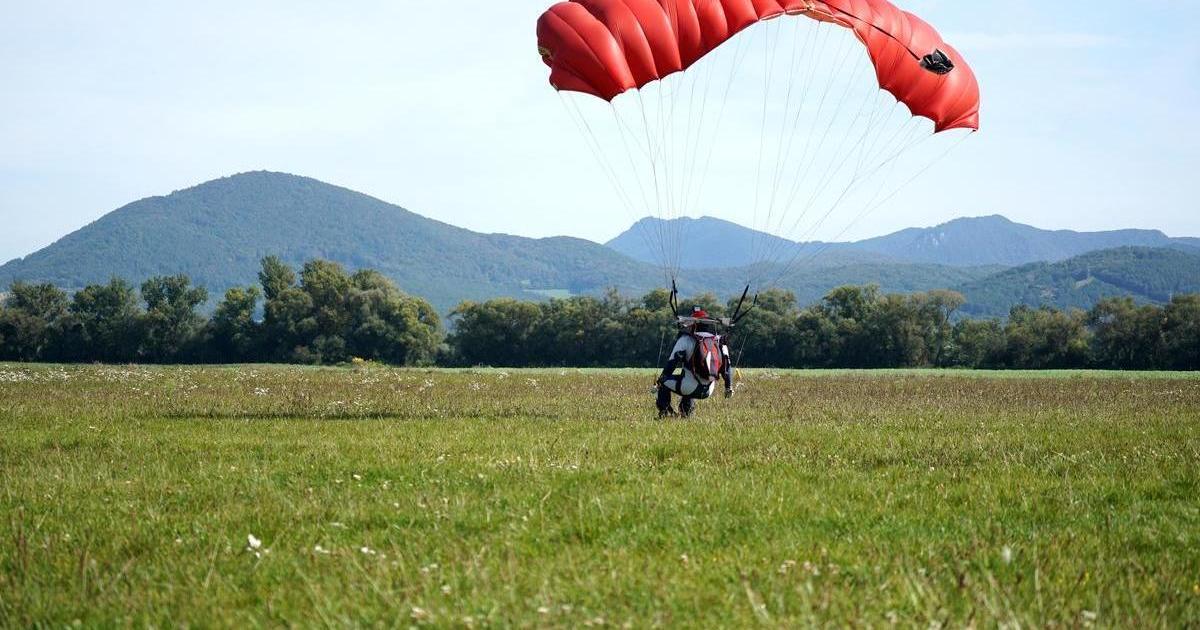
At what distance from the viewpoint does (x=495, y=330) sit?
276ft

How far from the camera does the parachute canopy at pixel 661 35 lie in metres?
16.8

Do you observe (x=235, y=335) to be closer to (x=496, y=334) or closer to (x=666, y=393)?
(x=496, y=334)

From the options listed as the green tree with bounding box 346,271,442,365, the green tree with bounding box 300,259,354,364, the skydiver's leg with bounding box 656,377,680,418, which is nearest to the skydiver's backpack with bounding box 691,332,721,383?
the skydiver's leg with bounding box 656,377,680,418

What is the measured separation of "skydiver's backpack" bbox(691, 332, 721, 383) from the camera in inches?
648

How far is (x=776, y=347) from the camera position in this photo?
76562 millimetres

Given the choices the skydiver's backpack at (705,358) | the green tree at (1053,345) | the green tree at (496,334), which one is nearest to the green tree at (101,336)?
the green tree at (496,334)

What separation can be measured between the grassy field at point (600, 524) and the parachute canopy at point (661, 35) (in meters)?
5.77

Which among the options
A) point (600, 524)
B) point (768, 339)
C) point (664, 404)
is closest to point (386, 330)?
point (768, 339)

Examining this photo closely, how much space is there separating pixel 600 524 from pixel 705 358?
9500 mm

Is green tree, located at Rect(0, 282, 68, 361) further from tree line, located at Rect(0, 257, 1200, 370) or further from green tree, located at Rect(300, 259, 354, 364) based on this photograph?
green tree, located at Rect(300, 259, 354, 364)

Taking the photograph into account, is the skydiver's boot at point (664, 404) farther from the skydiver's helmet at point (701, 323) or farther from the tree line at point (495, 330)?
the tree line at point (495, 330)

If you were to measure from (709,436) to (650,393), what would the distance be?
12.5 metres

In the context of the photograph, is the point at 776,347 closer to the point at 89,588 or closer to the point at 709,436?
the point at 709,436

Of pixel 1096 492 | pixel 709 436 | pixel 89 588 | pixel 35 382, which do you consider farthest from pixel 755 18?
pixel 35 382
